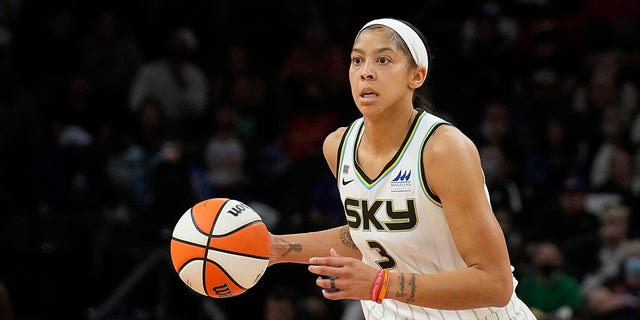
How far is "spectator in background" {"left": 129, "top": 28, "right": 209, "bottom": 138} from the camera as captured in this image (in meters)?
12.2

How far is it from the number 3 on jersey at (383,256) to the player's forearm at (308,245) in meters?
0.44

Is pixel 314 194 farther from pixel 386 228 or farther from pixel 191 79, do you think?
pixel 386 228

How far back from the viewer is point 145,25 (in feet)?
45.5

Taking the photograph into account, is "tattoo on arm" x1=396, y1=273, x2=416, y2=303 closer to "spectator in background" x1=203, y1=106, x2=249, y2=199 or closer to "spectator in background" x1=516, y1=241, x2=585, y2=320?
"spectator in background" x1=516, y1=241, x2=585, y2=320

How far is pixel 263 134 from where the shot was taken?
39.5 ft

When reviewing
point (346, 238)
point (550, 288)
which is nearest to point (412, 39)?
point (346, 238)

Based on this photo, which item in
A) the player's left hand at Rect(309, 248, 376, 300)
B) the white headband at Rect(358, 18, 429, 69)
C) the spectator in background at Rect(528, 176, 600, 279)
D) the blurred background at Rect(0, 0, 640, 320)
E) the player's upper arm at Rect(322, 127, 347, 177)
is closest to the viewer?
the player's left hand at Rect(309, 248, 376, 300)

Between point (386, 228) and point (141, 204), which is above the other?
point (386, 228)

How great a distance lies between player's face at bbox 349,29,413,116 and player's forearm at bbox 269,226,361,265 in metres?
0.90

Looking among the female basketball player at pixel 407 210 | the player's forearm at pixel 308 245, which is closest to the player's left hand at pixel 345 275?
the female basketball player at pixel 407 210

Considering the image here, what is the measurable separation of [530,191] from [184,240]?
21.3 feet

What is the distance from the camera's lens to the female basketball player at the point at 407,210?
4.45 meters

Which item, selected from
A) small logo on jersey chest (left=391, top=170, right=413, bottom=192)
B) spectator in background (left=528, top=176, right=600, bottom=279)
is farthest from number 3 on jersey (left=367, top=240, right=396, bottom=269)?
A: spectator in background (left=528, top=176, right=600, bottom=279)

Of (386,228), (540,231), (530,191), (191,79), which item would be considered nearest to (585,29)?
(530,191)
